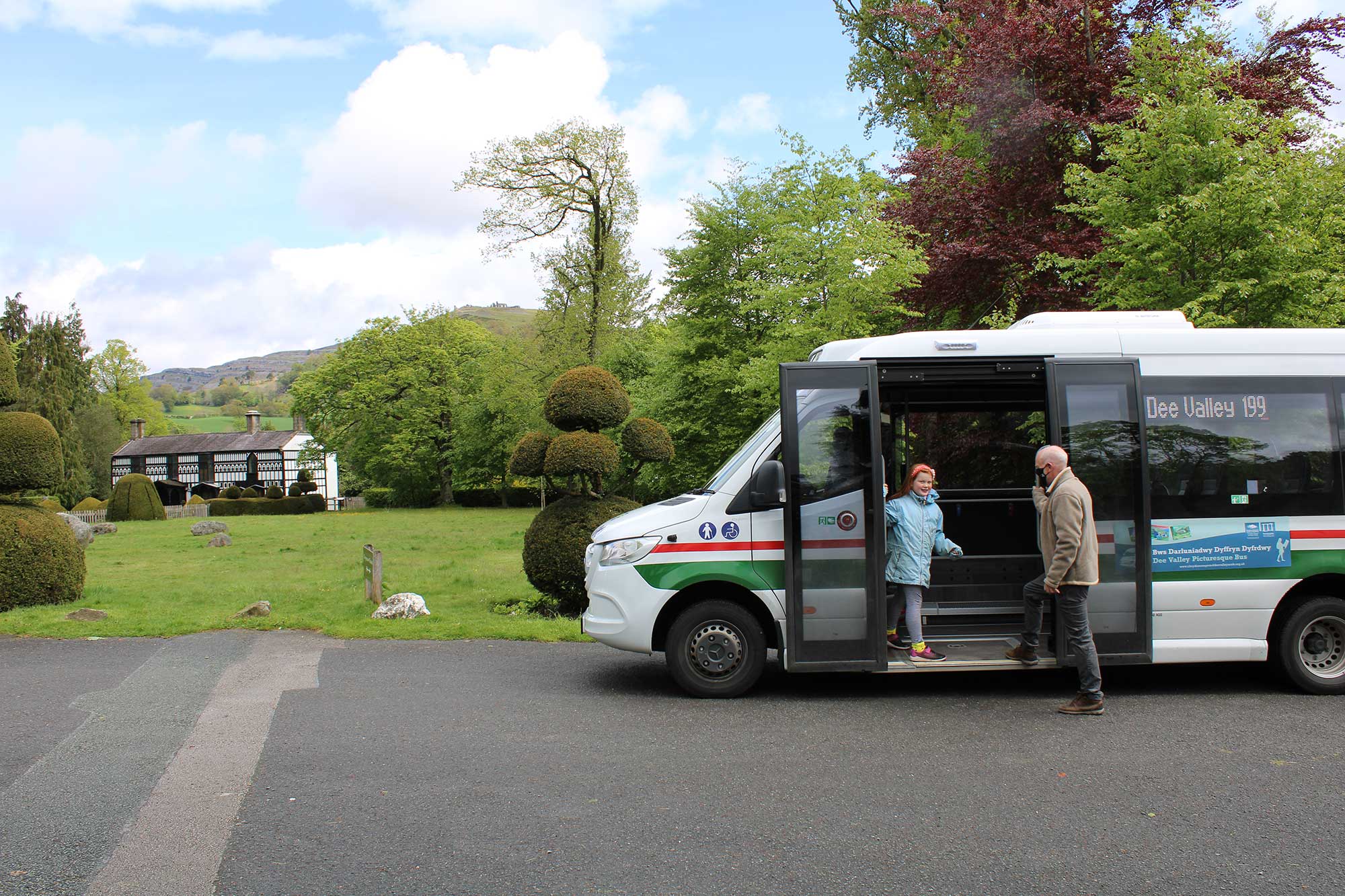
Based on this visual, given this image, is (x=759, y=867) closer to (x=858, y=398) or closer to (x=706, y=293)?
(x=858, y=398)

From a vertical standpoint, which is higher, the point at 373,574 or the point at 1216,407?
the point at 1216,407

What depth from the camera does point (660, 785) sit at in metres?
5.54

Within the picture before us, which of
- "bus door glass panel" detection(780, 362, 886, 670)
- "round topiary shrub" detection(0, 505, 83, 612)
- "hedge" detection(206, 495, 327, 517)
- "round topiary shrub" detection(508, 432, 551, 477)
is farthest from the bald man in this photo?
"hedge" detection(206, 495, 327, 517)

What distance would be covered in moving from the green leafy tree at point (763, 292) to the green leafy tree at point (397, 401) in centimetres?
2898

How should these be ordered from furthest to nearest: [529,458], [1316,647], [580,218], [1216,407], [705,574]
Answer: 1. [580,218]
2. [529,458]
3. [1216,407]
4. [1316,647]
5. [705,574]

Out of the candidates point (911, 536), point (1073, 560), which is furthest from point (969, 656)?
point (1073, 560)

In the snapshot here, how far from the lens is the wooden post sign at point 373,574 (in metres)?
13.6

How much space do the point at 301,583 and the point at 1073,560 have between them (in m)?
14.9

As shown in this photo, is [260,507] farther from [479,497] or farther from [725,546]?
[725,546]

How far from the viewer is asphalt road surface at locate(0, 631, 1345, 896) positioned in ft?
14.1

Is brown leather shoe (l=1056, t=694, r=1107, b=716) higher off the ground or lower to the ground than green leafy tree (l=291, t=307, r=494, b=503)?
lower

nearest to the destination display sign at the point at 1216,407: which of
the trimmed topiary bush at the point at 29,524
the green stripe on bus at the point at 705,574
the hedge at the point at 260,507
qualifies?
the green stripe on bus at the point at 705,574

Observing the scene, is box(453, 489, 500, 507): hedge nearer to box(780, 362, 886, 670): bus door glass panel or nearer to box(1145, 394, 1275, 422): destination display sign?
box(780, 362, 886, 670): bus door glass panel

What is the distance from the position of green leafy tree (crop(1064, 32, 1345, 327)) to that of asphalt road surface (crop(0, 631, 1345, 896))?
5.67m
